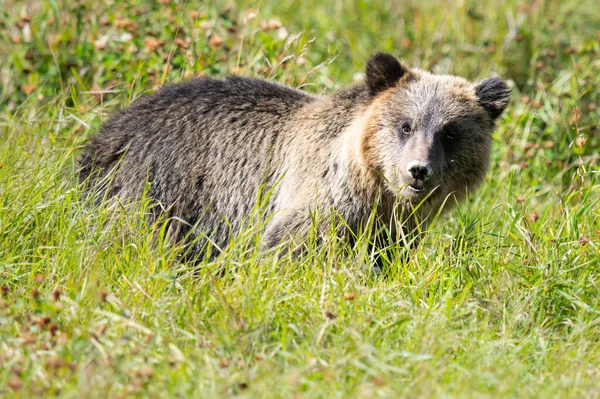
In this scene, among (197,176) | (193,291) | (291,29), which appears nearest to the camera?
(193,291)

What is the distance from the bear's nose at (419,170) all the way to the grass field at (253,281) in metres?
0.33

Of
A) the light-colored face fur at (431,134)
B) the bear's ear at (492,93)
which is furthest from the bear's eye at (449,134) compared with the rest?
the bear's ear at (492,93)

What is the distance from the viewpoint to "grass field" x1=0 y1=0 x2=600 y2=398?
3725 mm

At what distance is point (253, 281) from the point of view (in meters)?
4.37

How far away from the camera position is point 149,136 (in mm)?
6094

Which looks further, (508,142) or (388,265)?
(508,142)

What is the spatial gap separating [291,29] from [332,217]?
4414mm

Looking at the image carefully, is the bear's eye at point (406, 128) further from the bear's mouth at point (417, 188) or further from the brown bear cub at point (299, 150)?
the bear's mouth at point (417, 188)

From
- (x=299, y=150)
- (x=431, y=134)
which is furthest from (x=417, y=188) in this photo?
(x=299, y=150)

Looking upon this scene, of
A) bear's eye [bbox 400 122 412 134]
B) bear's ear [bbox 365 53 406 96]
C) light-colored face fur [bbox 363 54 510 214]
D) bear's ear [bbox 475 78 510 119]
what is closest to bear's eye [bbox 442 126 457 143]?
light-colored face fur [bbox 363 54 510 214]

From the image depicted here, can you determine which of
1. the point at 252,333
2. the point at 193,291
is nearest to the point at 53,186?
the point at 193,291

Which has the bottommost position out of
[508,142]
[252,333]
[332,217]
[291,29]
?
[252,333]

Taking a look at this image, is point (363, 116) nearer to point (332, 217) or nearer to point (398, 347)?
point (332, 217)

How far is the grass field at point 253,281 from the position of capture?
372 cm
